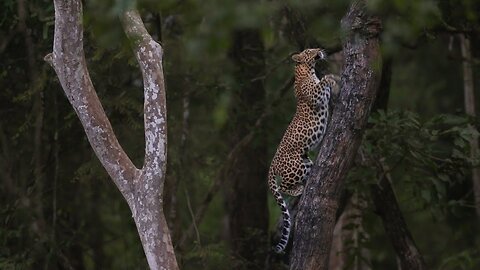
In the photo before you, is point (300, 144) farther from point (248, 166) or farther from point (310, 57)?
point (248, 166)

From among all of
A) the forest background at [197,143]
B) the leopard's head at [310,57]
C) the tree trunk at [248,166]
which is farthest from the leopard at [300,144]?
the tree trunk at [248,166]

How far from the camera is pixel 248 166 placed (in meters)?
12.4

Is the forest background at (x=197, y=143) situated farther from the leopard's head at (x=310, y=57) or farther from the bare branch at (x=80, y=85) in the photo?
the bare branch at (x=80, y=85)

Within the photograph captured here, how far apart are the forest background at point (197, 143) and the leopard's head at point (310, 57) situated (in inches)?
12.7

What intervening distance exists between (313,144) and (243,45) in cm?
391

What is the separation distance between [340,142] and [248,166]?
4.67 metres

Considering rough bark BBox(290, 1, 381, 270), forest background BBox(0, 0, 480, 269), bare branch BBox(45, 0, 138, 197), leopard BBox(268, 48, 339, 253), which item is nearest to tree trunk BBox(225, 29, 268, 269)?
forest background BBox(0, 0, 480, 269)

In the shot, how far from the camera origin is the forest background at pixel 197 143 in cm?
984

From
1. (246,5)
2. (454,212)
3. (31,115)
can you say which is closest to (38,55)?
(31,115)

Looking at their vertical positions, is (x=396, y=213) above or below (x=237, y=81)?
below

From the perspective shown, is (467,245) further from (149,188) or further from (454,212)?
(149,188)

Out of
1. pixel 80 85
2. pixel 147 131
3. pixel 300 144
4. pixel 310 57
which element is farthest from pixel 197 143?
pixel 80 85

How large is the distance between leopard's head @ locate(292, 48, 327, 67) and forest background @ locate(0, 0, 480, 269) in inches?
12.7

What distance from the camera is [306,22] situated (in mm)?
10297
